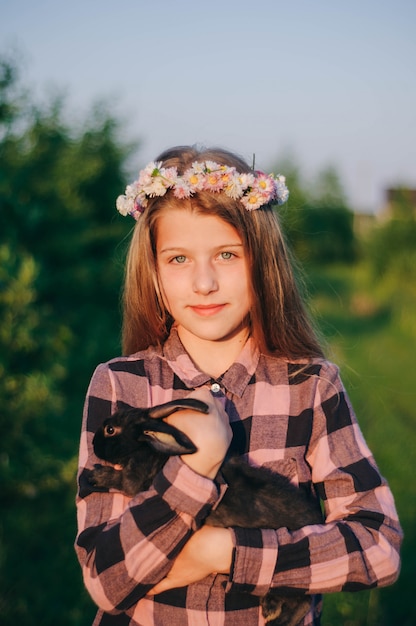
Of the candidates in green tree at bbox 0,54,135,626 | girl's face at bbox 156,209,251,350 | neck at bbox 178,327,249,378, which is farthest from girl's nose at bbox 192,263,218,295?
green tree at bbox 0,54,135,626

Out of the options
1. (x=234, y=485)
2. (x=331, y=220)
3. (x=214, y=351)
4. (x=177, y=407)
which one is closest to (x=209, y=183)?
(x=214, y=351)

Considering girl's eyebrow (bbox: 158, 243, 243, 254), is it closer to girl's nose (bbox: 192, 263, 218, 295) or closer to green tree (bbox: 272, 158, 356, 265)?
girl's nose (bbox: 192, 263, 218, 295)

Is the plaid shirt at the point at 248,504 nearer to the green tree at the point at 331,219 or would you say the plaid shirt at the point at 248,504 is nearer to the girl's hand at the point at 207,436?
the girl's hand at the point at 207,436

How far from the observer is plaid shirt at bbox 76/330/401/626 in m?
2.15

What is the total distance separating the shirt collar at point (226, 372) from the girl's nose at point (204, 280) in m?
0.30

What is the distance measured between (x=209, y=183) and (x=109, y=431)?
105 cm

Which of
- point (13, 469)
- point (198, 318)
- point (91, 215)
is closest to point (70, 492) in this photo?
point (13, 469)

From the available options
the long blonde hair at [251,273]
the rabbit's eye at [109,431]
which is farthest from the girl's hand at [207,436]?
the long blonde hair at [251,273]

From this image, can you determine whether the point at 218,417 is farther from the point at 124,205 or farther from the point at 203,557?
the point at 124,205

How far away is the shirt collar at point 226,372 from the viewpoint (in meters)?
2.61

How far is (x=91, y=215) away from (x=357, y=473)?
26.2 feet

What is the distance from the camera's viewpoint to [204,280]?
2.55 metres

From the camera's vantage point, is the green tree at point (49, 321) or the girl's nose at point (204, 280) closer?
the girl's nose at point (204, 280)

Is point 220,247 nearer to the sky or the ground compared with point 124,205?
nearer to the ground
